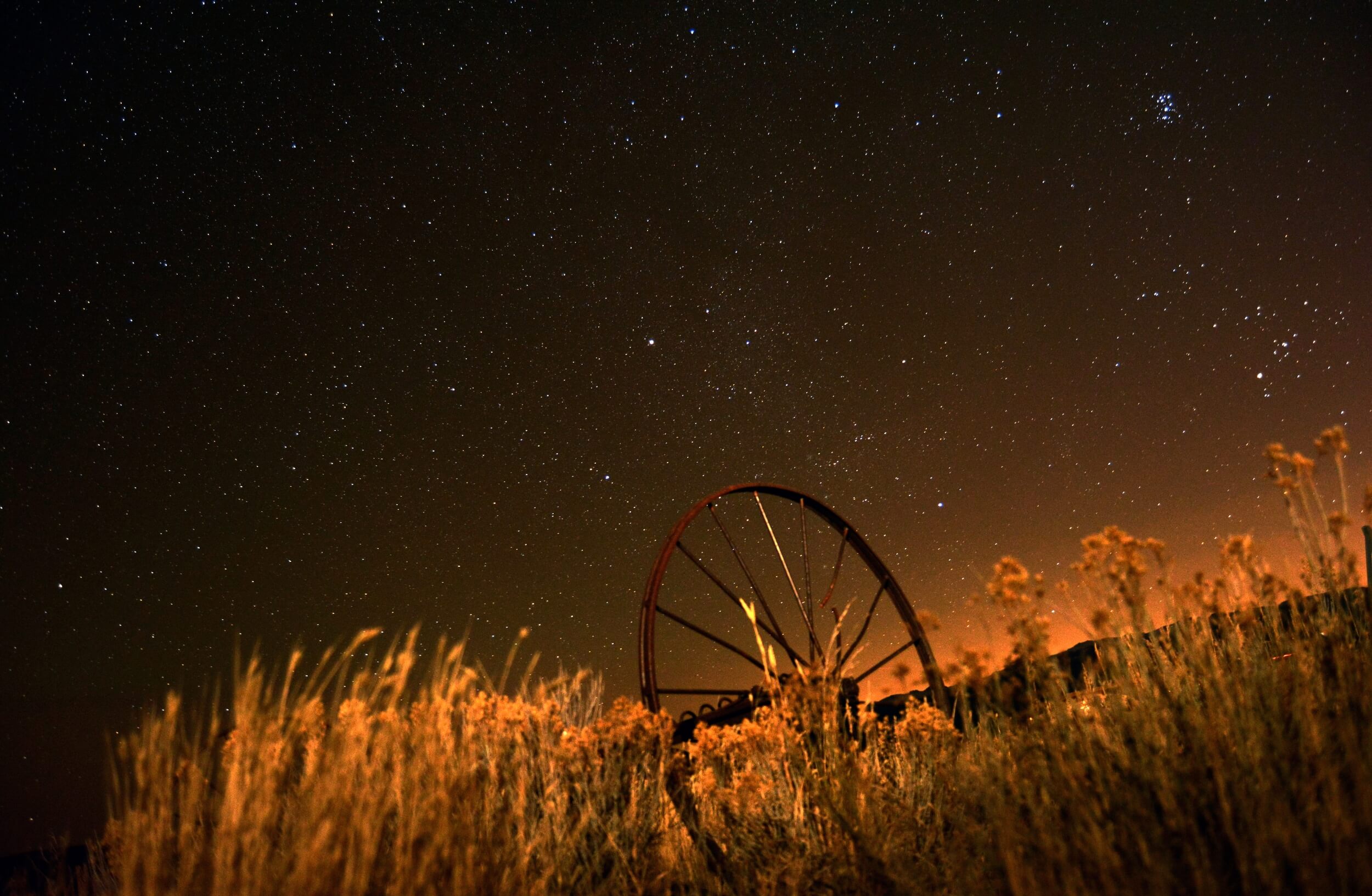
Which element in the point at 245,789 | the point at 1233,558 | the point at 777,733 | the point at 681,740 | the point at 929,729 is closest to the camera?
the point at 245,789

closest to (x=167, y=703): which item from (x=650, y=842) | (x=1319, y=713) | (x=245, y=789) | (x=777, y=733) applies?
(x=245, y=789)

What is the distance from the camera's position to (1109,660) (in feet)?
11.8

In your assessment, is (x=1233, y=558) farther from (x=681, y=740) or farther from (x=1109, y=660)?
(x=681, y=740)

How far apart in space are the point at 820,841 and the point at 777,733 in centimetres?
68

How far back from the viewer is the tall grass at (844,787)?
2391mm

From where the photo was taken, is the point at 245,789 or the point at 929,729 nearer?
the point at 245,789

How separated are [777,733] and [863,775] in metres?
0.63

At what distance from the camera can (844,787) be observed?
360 cm

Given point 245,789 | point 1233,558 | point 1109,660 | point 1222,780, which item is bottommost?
point 1222,780

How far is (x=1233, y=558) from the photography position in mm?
3578

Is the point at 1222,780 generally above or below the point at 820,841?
above

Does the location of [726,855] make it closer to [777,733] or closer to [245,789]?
[777,733]

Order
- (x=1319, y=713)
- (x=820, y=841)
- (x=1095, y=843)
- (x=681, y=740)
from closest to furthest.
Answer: (x=1095, y=843), (x=1319, y=713), (x=820, y=841), (x=681, y=740)

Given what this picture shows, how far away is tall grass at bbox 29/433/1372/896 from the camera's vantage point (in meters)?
2.39
